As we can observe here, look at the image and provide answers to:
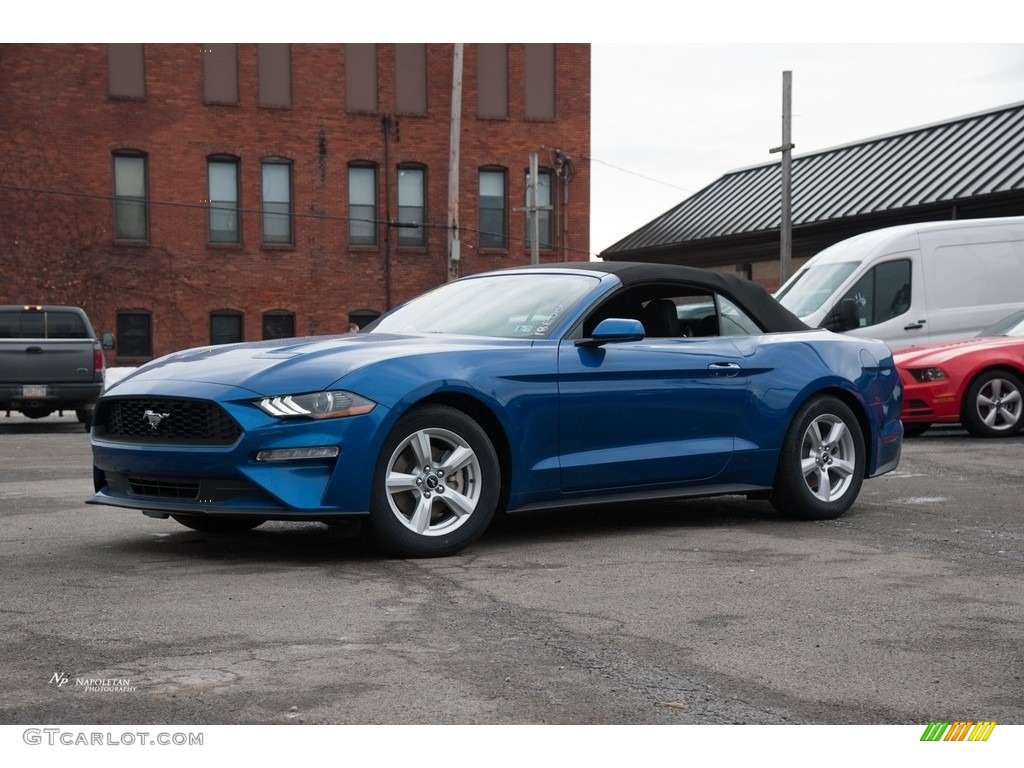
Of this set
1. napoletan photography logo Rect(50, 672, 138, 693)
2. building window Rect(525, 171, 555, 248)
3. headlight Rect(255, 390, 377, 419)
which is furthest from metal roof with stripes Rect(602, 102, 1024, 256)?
napoletan photography logo Rect(50, 672, 138, 693)

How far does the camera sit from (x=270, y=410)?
6.59m

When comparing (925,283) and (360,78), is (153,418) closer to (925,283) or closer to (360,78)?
(925,283)

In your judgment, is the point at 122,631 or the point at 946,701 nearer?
the point at 946,701

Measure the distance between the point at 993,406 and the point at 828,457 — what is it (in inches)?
299

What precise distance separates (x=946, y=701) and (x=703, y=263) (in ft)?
126

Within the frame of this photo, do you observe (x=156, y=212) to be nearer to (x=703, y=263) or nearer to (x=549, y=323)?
(x=703, y=263)

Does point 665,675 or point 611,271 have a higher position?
point 611,271

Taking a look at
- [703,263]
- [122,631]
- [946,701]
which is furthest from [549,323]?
[703,263]

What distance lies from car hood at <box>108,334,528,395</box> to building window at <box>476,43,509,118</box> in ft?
112

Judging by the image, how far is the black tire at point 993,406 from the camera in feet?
50.8

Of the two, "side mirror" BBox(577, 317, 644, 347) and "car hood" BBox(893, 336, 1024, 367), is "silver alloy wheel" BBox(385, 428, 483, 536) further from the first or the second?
"car hood" BBox(893, 336, 1024, 367)

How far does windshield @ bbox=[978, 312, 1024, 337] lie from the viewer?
16547 millimetres

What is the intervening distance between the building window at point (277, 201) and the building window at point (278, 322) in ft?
6.08
